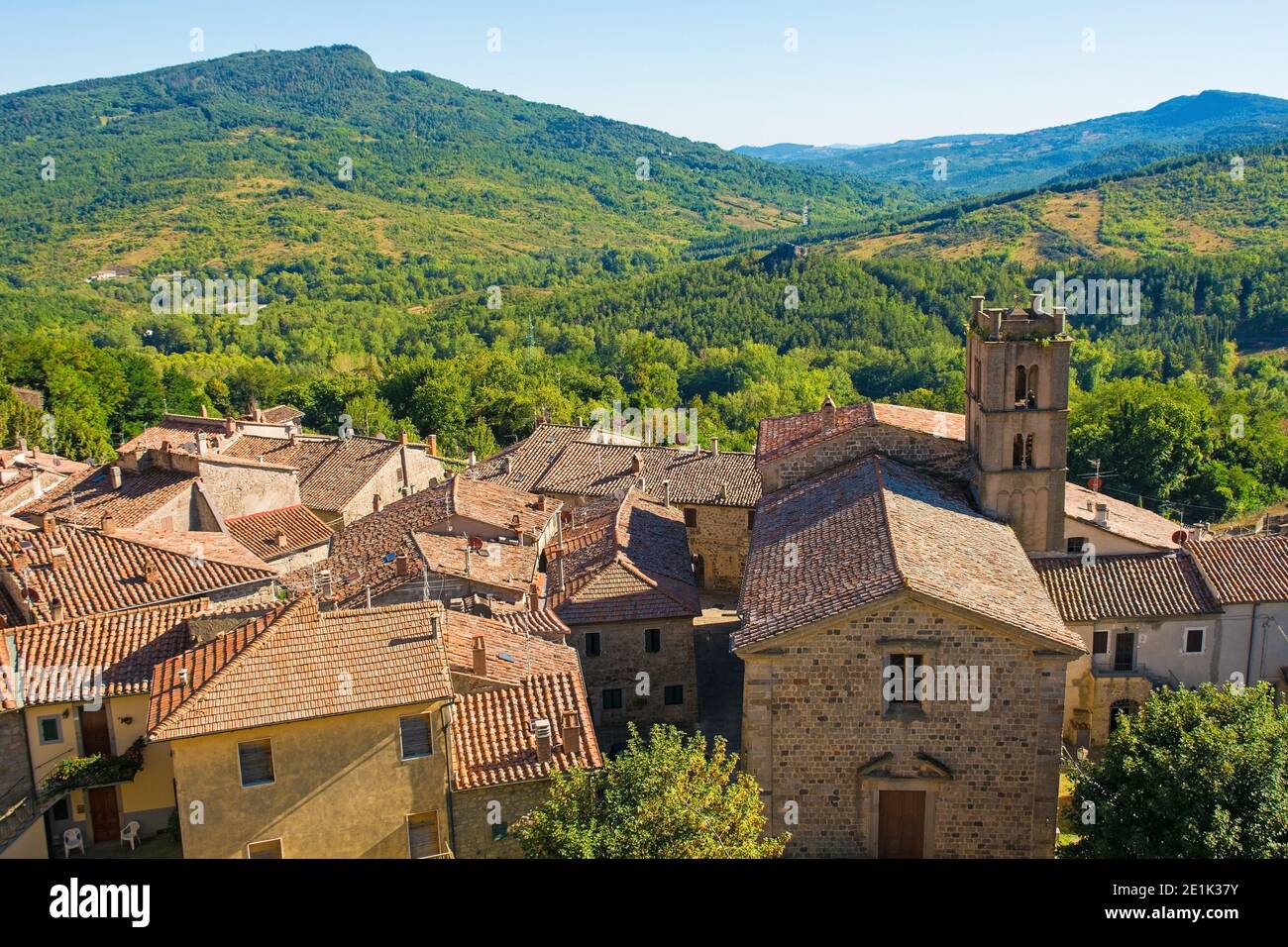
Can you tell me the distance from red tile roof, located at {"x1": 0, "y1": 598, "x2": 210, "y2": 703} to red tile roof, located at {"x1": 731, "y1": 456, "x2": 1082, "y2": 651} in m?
12.0

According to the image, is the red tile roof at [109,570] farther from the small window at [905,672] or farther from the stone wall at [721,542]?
the stone wall at [721,542]

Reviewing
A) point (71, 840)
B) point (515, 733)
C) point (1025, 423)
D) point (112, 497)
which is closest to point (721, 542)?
point (1025, 423)

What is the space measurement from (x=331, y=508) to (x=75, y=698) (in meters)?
24.6

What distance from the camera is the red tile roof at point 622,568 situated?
99.6 ft

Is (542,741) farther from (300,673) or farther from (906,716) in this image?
(906,716)

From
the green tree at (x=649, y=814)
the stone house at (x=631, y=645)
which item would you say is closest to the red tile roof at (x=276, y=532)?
the stone house at (x=631, y=645)

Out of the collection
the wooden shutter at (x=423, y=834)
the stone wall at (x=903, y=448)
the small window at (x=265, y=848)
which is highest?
the stone wall at (x=903, y=448)

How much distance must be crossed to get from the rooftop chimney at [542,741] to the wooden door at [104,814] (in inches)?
361

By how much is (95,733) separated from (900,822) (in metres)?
16.0

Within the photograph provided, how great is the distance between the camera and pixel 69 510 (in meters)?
35.2
